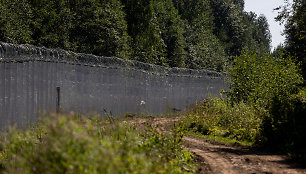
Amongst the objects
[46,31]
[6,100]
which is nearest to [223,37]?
[46,31]

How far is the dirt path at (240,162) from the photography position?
28.2ft

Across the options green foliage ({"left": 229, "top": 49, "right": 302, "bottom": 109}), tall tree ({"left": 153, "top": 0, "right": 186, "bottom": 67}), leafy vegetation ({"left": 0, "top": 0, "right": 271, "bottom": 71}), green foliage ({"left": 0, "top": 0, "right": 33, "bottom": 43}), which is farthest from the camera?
tall tree ({"left": 153, "top": 0, "right": 186, "bottom": 67})

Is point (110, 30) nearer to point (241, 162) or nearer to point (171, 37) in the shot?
point (171, 37)

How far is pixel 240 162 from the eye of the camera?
951 centimetres

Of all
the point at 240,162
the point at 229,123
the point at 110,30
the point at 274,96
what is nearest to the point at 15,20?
the point at 110,30

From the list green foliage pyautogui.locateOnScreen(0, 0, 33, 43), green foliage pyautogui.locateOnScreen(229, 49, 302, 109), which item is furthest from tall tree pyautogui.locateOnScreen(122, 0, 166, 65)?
green foliage pyautogui.locateOnScreen(229, 49, 302, 109)

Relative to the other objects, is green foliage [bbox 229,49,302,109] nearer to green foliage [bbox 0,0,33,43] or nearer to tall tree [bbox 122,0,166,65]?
green foliage [bbox 0,0,33,43]

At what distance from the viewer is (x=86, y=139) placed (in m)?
5.03

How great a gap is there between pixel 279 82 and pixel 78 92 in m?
7.25

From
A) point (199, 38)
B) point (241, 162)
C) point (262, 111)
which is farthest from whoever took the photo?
point (199, 38)

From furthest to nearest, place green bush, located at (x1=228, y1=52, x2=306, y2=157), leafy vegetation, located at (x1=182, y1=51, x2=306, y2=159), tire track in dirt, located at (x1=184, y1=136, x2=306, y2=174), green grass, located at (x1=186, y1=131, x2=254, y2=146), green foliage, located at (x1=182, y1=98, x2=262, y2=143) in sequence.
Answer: green foliage, located at (x1=182, y1=98, x2=262, y2=143)
green grass, located at (x1=186, y1=131, x2=254, y2=146)
leafy vegetation, located at (x1=182, y1=51, x2=306, y2=159)
green bush, located at (x1=228, y1=52, x2=306, y2=157)
tire track in dirt, located at (x1=184, y1=136, x2=306, y2=174)

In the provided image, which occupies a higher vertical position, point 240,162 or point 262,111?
point 262,111

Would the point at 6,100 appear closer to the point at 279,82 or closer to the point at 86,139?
the point at 86,139

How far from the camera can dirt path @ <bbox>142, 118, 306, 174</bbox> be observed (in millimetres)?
8602
